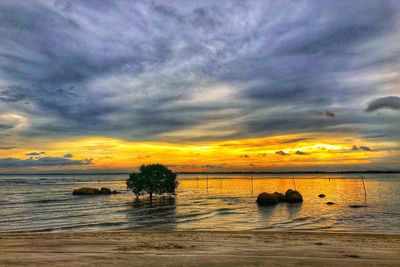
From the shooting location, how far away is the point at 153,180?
2940 inches

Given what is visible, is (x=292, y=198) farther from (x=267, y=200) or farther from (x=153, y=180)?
(x=153, y=180)

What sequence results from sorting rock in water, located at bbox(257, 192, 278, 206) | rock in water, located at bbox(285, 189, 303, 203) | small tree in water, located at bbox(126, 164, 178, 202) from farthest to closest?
small tree in water, located at bbox(126, 164, 178, 202), rock in water, located at bbox(285, 189, 303, 203), rock in water, located at bbox(257, 192, 278, 206)

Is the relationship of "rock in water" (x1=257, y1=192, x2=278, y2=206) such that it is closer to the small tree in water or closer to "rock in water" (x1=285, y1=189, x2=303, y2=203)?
"rock in water" (x1=285, y1=189, x2=303, y2=203)

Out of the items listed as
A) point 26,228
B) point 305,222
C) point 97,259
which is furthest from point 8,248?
point 305,222

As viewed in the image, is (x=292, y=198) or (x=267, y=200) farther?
(x=292, y=198)

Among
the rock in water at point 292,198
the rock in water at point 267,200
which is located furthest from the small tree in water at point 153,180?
the rock in water at point 292,198

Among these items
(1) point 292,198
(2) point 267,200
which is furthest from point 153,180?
(1) point 292,198

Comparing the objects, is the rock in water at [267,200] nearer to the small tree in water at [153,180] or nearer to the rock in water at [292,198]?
the rock in water at [292,198]

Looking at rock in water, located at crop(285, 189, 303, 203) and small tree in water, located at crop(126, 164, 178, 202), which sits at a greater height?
small tree in water, located at crop(126, 164, 178, 202)

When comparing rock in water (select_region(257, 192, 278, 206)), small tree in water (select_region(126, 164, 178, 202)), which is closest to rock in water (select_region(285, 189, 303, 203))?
rock in water (select_region(257, 192, 278, 206))

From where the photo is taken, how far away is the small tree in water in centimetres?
7456

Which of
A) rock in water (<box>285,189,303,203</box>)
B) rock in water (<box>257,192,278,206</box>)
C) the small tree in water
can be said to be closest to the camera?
rock in water (<box>257,192,278,206</box>)

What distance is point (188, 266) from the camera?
41.9ft

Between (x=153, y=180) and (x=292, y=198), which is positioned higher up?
(x=153, y=180)
